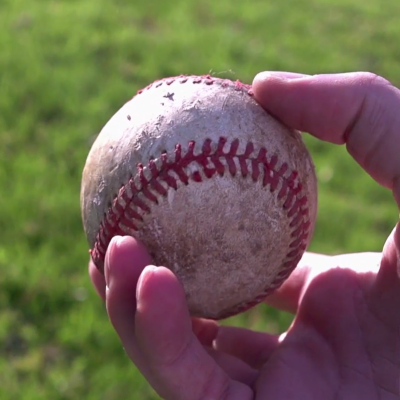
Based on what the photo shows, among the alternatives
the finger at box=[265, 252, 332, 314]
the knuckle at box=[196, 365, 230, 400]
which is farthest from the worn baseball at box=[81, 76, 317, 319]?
the finger at box=[265, 252, 332, 314]

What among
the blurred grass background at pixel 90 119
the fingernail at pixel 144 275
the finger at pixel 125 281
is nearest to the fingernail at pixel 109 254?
the finger at pixel 125 281

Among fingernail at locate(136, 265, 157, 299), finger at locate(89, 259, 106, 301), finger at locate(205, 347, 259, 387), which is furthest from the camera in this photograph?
finger at locate(89, 259, 106, 301)

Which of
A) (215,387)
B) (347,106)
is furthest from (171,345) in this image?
(347,106)

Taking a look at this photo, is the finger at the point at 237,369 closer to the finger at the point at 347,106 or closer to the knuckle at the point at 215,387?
the knuckle at the point at 215,387

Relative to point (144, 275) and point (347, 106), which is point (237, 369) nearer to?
point (144, 275)

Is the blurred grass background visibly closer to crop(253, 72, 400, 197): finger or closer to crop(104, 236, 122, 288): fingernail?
crop(253, 72, 400, 197): finger

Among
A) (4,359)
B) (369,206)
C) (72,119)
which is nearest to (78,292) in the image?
(4,359)
